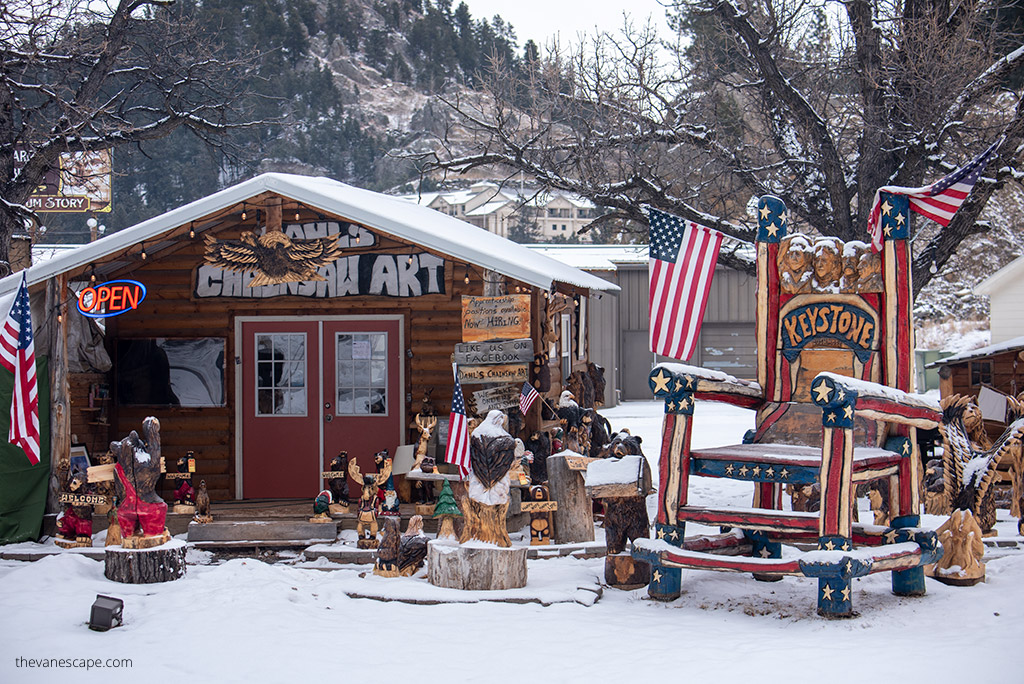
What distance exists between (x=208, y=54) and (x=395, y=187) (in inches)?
1532

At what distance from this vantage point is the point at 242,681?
457cm

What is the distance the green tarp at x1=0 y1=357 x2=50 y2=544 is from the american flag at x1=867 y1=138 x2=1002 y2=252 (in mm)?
7055

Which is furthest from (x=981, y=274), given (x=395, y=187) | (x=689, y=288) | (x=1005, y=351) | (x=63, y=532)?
(x=395, y=187)

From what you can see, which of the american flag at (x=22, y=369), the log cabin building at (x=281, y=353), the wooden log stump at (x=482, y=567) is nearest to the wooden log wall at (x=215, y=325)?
the log cabin building at (x=281, y=353)

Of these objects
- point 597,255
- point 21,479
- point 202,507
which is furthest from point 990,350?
point 597,255

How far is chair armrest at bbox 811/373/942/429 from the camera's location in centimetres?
519

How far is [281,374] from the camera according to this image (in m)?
10.2

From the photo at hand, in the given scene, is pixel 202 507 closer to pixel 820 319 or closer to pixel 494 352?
pixel 494 352

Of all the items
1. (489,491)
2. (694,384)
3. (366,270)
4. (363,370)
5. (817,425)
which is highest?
(366,270)

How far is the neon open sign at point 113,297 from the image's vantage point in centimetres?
862

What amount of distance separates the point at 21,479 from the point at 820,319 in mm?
6969

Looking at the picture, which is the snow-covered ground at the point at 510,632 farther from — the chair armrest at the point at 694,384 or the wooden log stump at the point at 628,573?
the chair armrest at the point at 694,384

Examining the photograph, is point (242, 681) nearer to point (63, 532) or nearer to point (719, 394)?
point (719, 394)

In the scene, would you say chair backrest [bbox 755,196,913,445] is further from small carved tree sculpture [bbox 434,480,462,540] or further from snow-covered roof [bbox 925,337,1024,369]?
snow-covered roof [bbox 925,337,1024,369]
